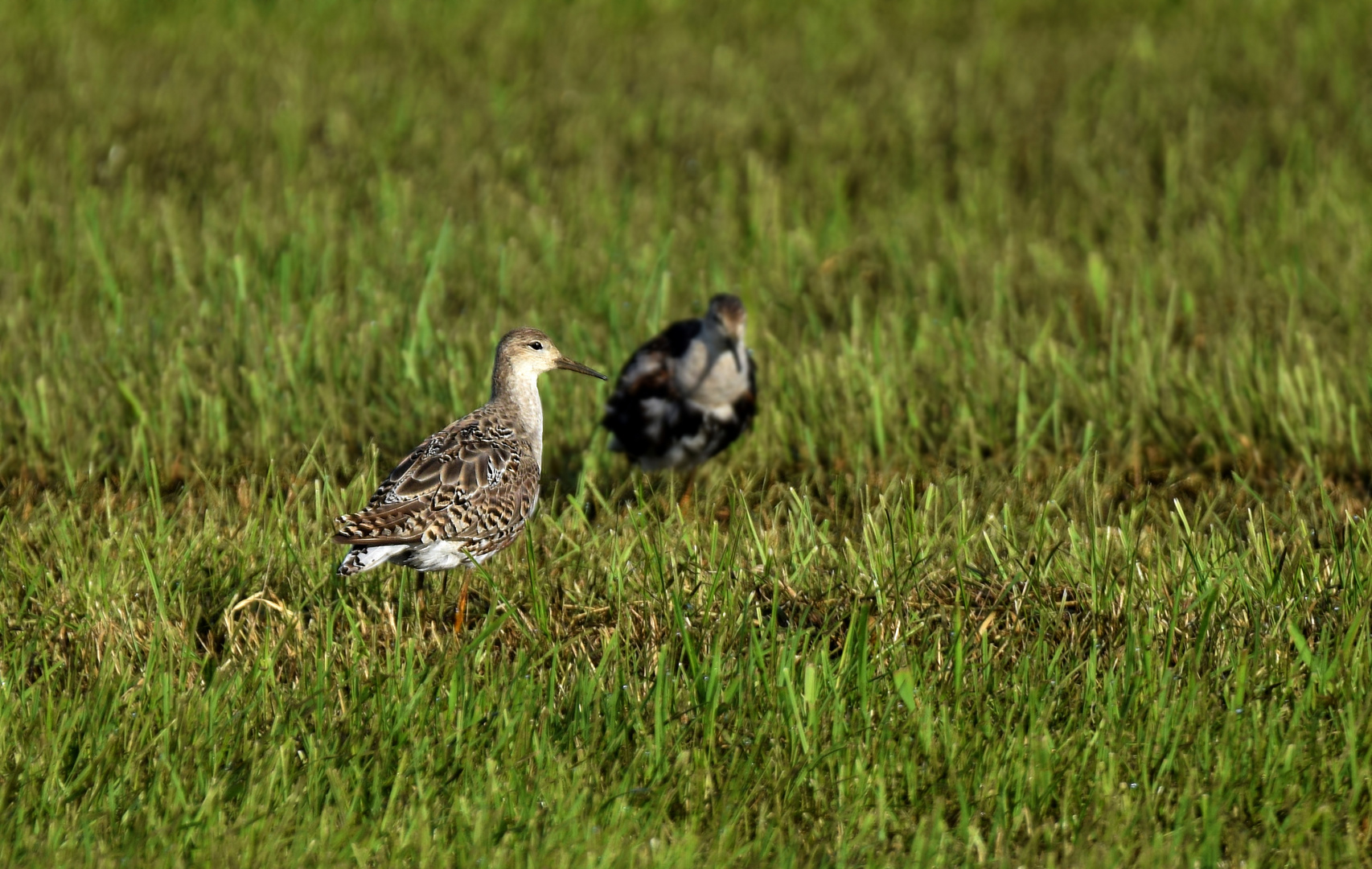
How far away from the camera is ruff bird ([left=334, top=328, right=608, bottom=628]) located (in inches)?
178

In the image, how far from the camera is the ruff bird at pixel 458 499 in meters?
4.52

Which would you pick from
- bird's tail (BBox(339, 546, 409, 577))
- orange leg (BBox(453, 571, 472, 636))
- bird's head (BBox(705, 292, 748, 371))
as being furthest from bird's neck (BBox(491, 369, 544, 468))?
bird's head (BBox(705, 292, 748, 371))

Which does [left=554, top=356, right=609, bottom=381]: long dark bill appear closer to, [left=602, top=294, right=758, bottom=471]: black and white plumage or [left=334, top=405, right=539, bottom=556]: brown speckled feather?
[left=334, top=405, right=539, bottom=556]: brown speckled feather

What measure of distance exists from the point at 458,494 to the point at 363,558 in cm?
37

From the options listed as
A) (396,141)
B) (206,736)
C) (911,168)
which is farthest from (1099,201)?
(206,736)

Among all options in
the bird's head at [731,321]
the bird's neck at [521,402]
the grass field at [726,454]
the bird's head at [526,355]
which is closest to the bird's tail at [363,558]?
the grass field at [726,454]

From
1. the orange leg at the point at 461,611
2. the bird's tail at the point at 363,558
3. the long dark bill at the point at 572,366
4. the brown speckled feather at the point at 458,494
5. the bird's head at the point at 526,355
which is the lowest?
the orange leg at the point at 461,611

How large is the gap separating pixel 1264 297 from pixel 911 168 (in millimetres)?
2971

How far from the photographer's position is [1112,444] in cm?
648

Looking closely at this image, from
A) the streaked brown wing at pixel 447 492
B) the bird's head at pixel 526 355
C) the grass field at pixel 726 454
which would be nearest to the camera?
the grass field at pixel 726 454

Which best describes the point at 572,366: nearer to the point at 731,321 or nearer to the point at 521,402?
the point at 521,402

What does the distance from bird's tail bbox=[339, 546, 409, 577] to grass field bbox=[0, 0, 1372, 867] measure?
8.8 inches

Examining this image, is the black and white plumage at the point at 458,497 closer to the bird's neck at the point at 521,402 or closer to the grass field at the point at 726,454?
the bird's neck at the point at 521,402

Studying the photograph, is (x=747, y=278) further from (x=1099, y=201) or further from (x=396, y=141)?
(x=396, y=141)
